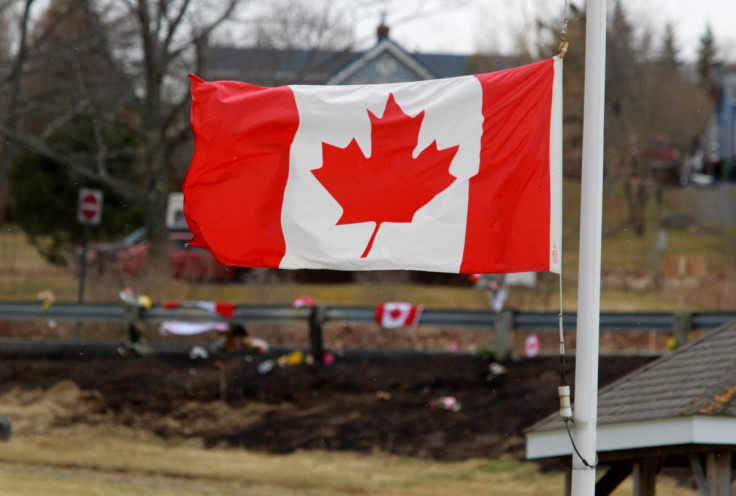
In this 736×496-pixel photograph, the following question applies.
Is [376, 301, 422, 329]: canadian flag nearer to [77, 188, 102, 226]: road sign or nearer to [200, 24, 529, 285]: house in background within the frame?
[77, 188, 102, 226]: road sign

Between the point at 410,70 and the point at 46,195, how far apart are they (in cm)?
1342

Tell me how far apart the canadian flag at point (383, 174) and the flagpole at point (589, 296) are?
40 cm

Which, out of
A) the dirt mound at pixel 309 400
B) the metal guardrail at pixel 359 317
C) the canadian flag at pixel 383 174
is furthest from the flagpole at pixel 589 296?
the metal guardrail at pixel 359 317

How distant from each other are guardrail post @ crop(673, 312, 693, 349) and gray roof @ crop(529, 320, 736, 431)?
7.49m

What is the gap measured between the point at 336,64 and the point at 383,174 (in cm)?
2314

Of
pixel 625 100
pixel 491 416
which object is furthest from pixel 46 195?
pixel 491 416

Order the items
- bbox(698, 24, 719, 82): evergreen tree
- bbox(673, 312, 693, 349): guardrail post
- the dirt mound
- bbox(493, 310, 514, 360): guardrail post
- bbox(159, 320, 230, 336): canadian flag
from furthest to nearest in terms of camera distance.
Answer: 1. bbox(698, 24, 719, 82): evergreen tree
2. bbox(159, 320, 230, 336): canadian flag
3. bbox(493, 310, 514, 360): guardrail post
4. bbox(673, 312, 693, 349): guardrail post
5. the dirt mound

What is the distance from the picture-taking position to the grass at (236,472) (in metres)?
12.7

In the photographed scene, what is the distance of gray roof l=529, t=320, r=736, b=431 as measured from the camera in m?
7.14

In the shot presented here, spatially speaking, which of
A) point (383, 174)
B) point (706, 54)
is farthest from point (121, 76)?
point (706, 54)

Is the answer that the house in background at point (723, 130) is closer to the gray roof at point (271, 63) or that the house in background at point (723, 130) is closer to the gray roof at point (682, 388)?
the gray roof at point (271, 63)

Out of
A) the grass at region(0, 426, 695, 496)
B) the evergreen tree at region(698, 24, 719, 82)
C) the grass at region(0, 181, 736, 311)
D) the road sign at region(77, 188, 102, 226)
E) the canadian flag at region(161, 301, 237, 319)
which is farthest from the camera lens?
the evergreen tree at region(698, 24, 719, 82)

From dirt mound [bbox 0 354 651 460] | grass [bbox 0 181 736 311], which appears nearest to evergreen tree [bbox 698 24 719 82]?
grass [bbox 0 181 736 311]

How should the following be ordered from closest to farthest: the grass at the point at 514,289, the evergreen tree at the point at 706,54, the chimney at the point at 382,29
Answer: the grass at the point at 514,289, the chimney at the point at 382,29, the evergreen tree at the point at 706,54
